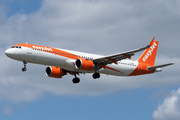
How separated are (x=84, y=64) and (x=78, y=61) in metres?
1.03

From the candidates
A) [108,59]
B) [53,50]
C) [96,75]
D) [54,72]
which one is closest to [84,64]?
[96,75]

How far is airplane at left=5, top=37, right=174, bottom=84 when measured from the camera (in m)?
47.7

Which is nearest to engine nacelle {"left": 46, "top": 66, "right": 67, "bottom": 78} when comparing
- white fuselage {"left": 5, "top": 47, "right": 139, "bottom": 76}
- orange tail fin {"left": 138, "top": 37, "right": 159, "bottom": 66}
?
white fuselage {"left": 5, "top": 47, "right": 139, "bottom": 76}

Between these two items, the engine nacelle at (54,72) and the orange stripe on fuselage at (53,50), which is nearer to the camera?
the orange stripe on fuselage at (53,50)

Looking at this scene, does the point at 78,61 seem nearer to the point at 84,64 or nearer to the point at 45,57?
the point at 84,64

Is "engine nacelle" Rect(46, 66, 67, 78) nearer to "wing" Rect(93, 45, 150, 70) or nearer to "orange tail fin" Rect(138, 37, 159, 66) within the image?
A: "wing" Rect(93, 45, 150, 70)

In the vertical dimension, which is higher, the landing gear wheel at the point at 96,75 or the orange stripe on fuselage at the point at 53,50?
the orange stripe on fuselage at the point at 53,50

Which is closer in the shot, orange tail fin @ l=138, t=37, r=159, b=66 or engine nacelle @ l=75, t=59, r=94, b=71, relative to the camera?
engine nacelle @ l=75, t=59, r=94, b=71

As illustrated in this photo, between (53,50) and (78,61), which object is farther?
(78,61)

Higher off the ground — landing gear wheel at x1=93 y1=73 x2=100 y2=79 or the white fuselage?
the white fuselage

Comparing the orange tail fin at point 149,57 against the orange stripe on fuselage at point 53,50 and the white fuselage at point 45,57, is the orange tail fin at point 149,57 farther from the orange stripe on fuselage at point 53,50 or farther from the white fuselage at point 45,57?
the orange stripe on fuselage at point 53,50

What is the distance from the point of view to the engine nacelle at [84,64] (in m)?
50.0

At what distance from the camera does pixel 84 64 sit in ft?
164

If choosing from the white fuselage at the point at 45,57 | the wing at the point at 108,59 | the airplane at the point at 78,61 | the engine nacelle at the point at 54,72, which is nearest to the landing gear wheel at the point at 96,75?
the airplane at the point at 78,61
